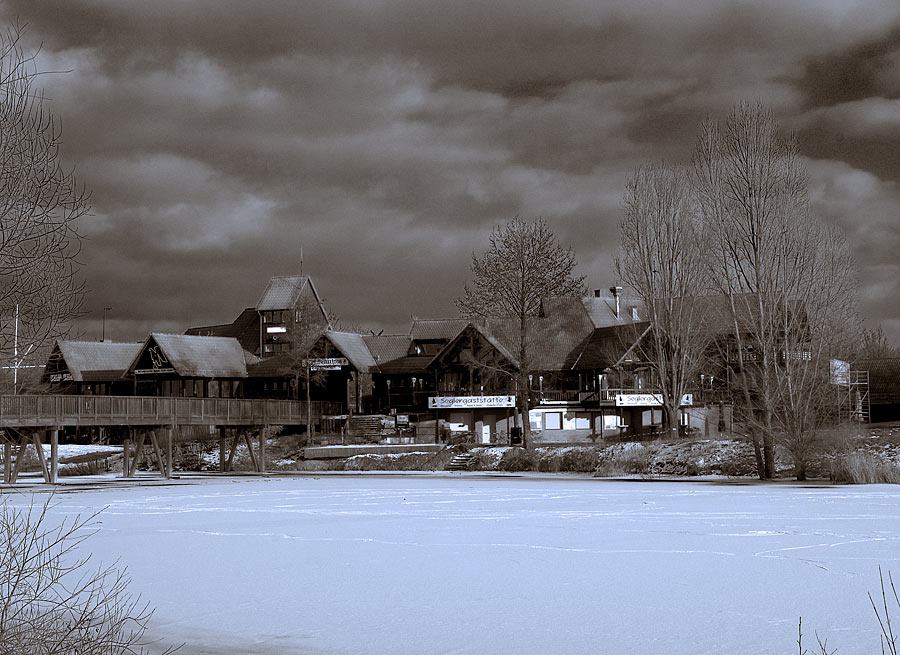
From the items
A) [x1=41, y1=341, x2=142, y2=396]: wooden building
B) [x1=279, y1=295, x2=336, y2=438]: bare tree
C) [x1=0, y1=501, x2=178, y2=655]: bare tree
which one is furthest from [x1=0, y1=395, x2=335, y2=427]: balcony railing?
[x1=0, y1=501, x2=178, y2=655]: bare tree

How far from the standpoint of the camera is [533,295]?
54656mm

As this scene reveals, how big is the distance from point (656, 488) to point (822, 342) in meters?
8.15

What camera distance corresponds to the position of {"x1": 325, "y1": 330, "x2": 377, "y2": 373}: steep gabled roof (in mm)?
72875

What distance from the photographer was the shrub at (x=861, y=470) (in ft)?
116

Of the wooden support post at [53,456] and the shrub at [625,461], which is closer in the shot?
the wooden support post at [53,456]

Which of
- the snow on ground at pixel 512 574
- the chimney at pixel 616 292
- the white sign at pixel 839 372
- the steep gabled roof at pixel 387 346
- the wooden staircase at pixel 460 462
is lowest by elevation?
the wooden staircase at pixel 460 462

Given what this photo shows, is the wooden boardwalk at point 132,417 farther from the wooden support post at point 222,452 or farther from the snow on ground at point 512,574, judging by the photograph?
the snow on ground at point 512,574

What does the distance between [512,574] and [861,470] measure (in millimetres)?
24888

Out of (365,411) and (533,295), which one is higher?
(533,295)

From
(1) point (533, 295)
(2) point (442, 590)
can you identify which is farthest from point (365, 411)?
(2) point (442, 590)

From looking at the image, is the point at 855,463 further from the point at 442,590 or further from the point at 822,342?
the point at 442,590

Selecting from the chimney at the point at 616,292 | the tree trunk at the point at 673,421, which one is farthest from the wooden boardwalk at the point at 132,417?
the chimney at the point at 616,292

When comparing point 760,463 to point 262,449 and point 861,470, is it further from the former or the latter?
point 262,449

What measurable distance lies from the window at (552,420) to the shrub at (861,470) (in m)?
31.8
